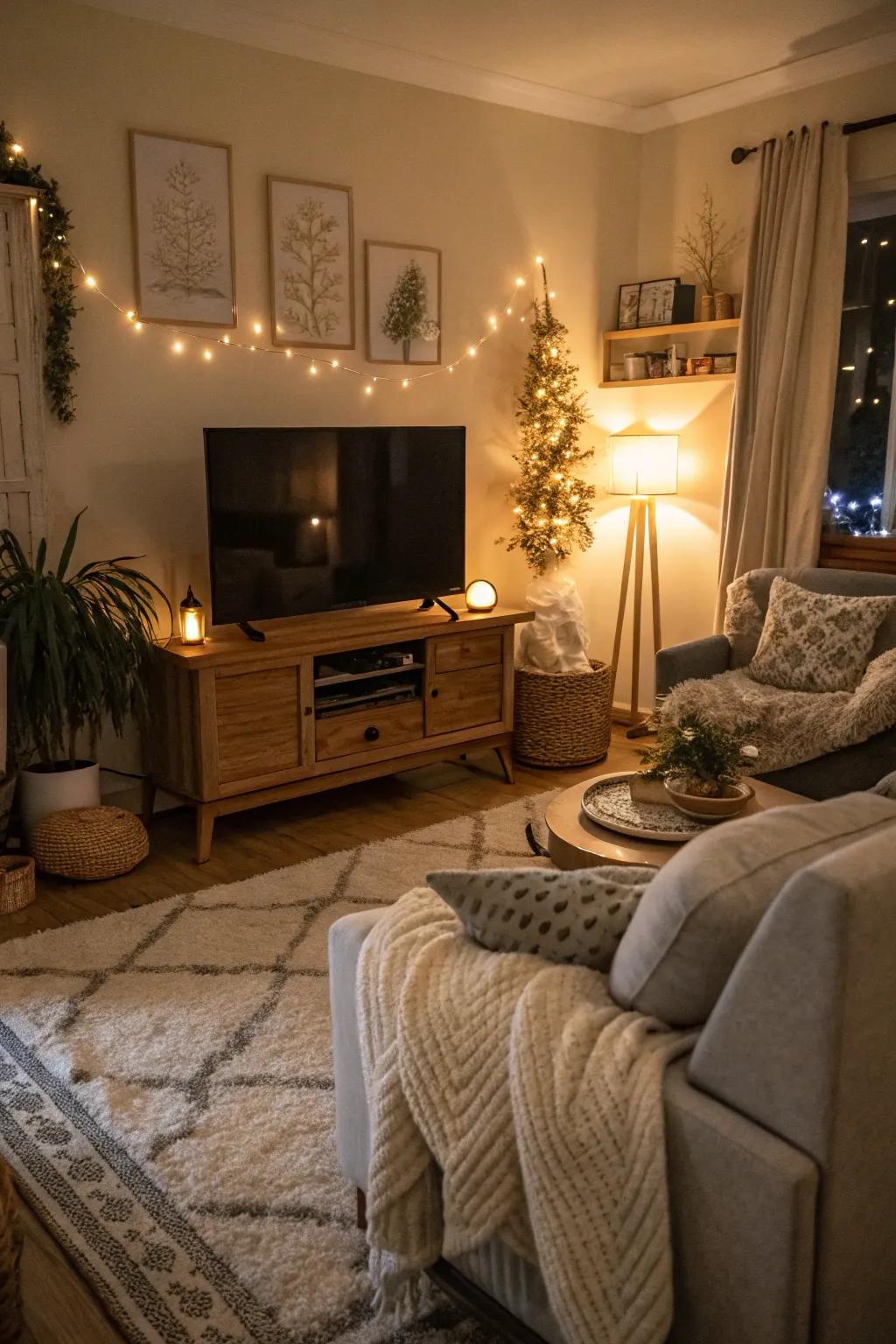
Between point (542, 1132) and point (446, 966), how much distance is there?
0.98 ft

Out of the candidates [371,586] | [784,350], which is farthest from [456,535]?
[784,350]

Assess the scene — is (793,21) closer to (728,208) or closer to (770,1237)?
(728,208)

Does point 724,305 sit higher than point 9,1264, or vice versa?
point 724,305

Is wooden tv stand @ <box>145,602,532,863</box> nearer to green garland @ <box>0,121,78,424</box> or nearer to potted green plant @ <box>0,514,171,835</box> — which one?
potted green plant @ <box>0,514,171,835</box>

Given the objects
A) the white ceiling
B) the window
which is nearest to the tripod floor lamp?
the window

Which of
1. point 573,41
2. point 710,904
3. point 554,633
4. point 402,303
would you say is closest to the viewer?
point 710,904

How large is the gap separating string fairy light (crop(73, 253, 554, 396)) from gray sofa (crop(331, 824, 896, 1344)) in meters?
3.40

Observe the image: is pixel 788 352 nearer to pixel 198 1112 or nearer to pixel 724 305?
pixel 724 305

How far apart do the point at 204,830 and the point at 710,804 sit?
1.78m

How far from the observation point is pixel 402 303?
470cm

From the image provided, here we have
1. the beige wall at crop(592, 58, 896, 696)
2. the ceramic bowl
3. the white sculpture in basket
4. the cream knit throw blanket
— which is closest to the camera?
the cream knit throw blanket

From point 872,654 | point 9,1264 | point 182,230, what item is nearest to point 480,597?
point 872,654

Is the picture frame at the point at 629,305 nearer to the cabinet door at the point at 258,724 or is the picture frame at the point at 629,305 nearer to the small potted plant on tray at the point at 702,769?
the cabinet door at the point at 258,724

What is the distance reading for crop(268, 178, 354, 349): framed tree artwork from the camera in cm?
430
